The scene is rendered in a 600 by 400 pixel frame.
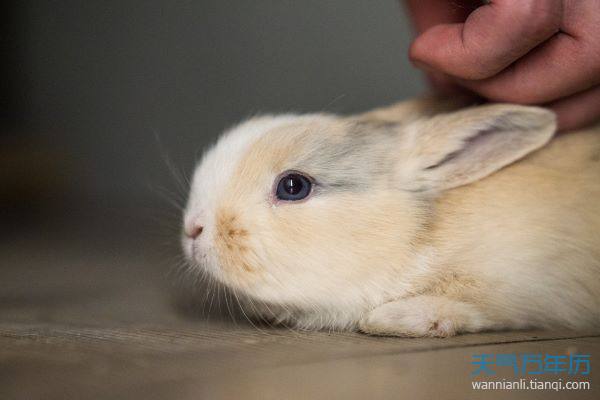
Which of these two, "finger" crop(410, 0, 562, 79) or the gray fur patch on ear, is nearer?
"finger" crop(410, 0, 562, 79)

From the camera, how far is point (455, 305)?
1660 millimetres

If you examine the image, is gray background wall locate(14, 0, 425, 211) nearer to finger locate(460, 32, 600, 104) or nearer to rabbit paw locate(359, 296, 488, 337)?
finger locate(460, 32, 600, 104)

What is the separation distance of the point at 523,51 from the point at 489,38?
0.33ft

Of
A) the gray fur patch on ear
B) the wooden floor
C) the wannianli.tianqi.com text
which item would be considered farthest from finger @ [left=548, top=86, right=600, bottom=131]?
the wannianli.tianqi.com text

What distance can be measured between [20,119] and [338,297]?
169 cm

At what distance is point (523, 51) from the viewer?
1.72m

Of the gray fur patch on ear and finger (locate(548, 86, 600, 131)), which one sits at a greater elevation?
finger (locate(548, 86, 600, 131))

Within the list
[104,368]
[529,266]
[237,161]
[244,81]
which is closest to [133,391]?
[104,368]

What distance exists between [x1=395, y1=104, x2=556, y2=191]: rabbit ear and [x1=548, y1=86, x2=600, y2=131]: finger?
0.18 m

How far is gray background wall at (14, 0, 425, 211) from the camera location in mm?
2789

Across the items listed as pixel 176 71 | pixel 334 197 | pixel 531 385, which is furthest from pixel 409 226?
pixel 176 71

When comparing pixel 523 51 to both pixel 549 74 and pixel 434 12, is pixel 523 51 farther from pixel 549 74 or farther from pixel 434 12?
pixel 434 12

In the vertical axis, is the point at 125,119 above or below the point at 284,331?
above

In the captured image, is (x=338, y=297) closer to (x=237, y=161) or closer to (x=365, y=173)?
(x=365, y=173)
